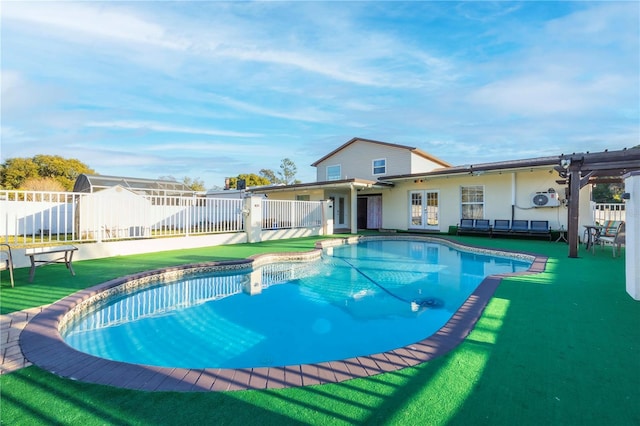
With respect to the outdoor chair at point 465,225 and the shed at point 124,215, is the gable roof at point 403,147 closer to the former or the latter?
the outdoor chair at point 465,225

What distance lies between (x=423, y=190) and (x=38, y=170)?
115 ft

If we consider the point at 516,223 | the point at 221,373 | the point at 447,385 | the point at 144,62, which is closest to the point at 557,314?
the point at 447,385

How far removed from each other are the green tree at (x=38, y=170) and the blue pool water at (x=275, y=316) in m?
31.7

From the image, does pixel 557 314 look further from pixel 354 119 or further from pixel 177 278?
pixel 354 119

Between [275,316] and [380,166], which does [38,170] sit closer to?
[380,166]

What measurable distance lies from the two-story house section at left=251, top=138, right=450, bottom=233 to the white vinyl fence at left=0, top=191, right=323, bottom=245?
342cm

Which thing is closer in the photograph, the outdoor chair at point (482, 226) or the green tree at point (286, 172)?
the outdoor chair at point (482, 226)

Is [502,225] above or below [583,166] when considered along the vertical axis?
below

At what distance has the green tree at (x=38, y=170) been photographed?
1110 inches

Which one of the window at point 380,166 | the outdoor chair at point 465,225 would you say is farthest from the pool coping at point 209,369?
the window at point 380,166

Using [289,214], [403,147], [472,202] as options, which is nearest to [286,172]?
[403,147]

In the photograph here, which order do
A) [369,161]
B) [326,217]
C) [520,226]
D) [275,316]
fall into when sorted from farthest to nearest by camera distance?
1. [369,161]
2. [326,217]
3. [520,226]
4. [275,316]

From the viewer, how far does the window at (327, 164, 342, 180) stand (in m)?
21.3

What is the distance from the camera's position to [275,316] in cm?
484
